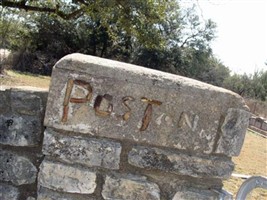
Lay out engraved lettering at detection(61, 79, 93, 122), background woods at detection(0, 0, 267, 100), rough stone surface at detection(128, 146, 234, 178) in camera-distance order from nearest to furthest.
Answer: engraved lettering at detection(61, 79, 93, 122) → rough stone surface at detection(128, 146, 234, 178) → background woods at detection(0, 0, 267, 100)

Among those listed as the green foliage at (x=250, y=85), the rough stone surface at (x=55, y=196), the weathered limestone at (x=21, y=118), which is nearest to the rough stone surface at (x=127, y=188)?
the rough stone surface at (x=55, y=196)

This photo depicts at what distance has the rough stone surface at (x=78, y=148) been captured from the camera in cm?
196

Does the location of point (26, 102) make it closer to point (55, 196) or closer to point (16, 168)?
point (16, 168)

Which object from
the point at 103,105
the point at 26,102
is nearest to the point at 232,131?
the point at 103,105

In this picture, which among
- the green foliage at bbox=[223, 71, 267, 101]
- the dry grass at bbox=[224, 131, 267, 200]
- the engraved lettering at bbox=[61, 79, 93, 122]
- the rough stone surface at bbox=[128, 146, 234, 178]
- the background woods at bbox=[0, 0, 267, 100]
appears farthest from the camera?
the green foliage at bbox=[223, 71, 267, 101]

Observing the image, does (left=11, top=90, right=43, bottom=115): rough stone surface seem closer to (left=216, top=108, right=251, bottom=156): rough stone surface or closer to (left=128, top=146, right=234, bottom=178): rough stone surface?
(left=128, top=146, right=234, bottom=178): rough stone surface

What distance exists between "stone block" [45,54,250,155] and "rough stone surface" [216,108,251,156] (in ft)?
0.09

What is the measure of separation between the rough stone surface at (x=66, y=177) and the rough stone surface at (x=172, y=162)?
10.3 inches

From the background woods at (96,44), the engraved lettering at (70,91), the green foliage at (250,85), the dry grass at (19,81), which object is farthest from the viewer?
the green foliage at (250,85)

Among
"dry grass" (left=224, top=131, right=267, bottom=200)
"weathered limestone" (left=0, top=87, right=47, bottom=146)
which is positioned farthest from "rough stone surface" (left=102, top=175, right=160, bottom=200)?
"dry grass" (left=224, top=131, right=267, bottom=200)

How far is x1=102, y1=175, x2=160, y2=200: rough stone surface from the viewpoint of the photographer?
6.51ft

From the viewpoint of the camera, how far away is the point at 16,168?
208 centimetres

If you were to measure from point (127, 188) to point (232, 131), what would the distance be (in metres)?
0.67

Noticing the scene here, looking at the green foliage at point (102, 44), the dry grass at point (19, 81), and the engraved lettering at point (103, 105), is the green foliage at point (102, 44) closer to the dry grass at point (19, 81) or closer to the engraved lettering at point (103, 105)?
the dry grass at point (19, 81)
